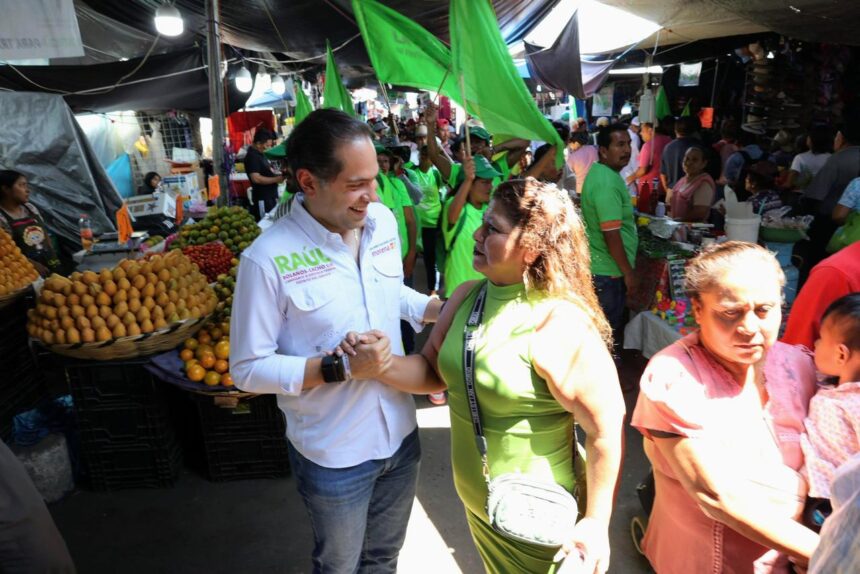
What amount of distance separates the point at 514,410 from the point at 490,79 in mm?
2314

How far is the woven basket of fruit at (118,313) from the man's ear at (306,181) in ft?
6.12

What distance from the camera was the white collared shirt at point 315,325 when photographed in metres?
1.64

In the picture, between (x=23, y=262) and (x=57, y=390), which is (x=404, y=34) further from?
(x=57, y=390)

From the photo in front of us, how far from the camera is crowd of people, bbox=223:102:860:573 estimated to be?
152 centimetres

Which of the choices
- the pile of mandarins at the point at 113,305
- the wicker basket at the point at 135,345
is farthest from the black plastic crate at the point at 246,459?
the pile of mandarins at the point at 113,305

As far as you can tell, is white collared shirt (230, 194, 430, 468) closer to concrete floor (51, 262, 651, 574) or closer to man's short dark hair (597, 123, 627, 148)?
concrete floor (51, 262, 651, 574)

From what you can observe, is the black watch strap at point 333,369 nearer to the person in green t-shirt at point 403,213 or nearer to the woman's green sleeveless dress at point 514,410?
the woman's green sleeveless dress at point 514,410

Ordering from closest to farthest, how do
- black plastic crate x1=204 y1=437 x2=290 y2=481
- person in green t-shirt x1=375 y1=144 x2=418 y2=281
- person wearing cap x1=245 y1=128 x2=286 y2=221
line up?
black plastic crate x1=204 y1=437 x2=290 y2=481 → person in green t-shirt x1=375 y1=144 x2=418 y2=281 → person wearing cap x1=245 y1=128 x2=286 y2=221

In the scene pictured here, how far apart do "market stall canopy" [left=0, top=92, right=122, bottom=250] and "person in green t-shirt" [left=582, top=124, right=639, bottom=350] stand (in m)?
7.27

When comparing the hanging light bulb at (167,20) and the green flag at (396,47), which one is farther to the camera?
the hanging light bulb at (167,20)

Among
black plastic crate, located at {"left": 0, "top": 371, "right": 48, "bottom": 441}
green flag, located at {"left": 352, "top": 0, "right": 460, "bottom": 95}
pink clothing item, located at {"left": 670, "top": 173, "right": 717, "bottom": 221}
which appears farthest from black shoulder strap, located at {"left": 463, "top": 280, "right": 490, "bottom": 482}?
pink clothing item, located at {"left": 670, "top": 173, "right": 717, "bottom": 221}

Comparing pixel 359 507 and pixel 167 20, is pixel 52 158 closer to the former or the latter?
pixel 167 20

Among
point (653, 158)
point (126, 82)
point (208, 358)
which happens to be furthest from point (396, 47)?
point (653, 158)

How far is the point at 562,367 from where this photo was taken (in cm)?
150
